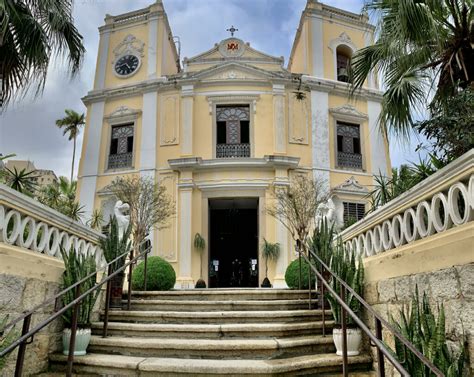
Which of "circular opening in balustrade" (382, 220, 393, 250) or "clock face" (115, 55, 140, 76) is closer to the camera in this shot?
"circular opening in balustrade" (382, 220, 393, 250)

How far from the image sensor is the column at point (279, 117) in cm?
1401

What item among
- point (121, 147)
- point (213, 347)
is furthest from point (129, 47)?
Answer: point (213, 347)

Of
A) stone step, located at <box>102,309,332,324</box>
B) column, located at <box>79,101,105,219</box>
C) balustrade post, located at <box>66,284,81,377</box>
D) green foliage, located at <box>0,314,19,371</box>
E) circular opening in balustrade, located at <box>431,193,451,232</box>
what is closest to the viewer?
circular opening in balustrade, located at <box>431,193,451,232</box>

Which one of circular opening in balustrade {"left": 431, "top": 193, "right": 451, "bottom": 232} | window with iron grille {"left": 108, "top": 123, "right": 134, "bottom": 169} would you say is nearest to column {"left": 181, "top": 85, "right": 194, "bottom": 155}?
window with iron grille {"left": 108, "top": 123, "right": 134, "bottom": 169}

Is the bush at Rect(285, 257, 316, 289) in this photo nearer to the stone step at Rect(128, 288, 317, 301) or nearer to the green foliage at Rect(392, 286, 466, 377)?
the stone step at Rect(128, 288, 317, 301)

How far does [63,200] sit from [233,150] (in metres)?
7.26

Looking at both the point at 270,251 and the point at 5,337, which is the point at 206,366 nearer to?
the point at 5,337

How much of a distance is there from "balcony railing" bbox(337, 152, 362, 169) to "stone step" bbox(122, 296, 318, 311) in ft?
29.6

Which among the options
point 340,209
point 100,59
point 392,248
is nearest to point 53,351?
point 392,248

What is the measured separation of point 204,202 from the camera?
13.8 meters

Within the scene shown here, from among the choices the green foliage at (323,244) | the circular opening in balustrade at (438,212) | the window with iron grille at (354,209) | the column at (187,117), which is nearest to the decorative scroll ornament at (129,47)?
the column at (187,117)

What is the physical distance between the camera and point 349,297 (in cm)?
489

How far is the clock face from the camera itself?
1577 cm

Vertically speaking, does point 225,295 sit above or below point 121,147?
below
